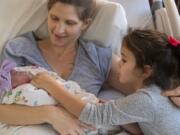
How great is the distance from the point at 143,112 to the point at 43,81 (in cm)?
39

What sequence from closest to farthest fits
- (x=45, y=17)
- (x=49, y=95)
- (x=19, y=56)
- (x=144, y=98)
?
(x=144, y=98)
(x=49, y=95)
(x=19, y=56)
(x=45, y=17)

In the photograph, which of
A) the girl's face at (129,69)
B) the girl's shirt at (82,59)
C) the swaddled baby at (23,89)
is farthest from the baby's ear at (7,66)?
the girl's face at (129,69)

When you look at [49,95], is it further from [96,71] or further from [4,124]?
[96,71]

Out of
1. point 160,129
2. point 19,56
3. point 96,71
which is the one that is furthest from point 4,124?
point 160,129

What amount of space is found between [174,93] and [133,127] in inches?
Result: 9.6

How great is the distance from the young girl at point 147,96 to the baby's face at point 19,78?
0.55ft

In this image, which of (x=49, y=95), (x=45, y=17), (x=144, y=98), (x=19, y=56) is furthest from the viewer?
(x=45, y=17)

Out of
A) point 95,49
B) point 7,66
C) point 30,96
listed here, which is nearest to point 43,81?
point 30,96

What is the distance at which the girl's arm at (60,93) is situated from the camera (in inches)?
51.2

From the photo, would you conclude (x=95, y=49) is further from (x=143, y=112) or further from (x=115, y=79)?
(x=143, y=112)

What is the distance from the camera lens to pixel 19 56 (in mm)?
1620

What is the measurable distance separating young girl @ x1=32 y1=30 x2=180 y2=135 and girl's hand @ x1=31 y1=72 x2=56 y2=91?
2.4 inches

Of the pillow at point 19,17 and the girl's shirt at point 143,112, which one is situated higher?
the pillow at point 19,17

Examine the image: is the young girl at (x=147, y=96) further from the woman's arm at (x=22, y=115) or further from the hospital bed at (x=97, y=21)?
the hospital bed at (x=97, y=21)
